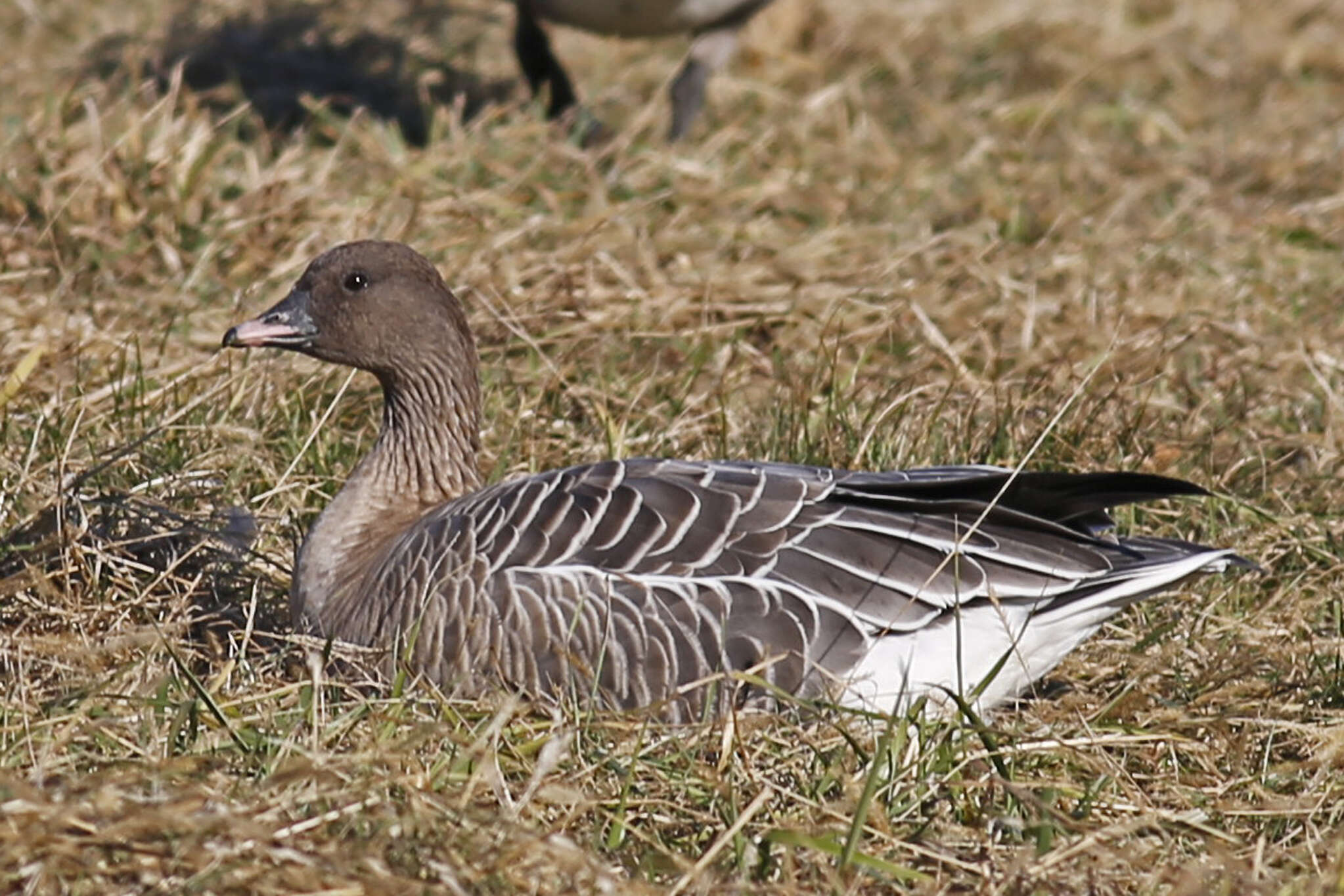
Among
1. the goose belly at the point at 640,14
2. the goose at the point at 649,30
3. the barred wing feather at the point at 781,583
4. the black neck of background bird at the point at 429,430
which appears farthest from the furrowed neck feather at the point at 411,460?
the goose belly at the point at 640,14

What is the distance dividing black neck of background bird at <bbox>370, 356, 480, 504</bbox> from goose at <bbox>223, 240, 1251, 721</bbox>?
42cm

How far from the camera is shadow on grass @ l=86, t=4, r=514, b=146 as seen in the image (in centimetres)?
840

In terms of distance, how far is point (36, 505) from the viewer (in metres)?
4.41

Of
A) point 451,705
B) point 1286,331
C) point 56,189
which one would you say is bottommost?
point 1286,331

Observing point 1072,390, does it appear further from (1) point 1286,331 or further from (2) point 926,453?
(1) point 1286,331

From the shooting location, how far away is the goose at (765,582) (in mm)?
3881

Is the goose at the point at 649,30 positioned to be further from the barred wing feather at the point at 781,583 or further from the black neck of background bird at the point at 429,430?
the barred wing feather at the point at 781,583

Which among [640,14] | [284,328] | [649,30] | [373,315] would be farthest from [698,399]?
[649,30]

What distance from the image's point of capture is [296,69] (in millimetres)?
8984

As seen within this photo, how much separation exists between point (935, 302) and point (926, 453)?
1.40 meters

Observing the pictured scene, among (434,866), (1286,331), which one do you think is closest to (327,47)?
(1286,331)

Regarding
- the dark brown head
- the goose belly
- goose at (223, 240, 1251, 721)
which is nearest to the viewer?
goose at (223, 240, 1251, 721)

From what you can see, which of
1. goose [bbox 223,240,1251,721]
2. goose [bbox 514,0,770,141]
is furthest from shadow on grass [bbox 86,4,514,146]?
goose [bbox 223,240,1251,721]

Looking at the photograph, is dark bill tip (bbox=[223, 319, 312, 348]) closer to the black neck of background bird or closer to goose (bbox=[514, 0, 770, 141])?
the black neck of background bird
